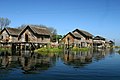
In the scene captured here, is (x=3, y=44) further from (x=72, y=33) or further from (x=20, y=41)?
(x=72, y=33)

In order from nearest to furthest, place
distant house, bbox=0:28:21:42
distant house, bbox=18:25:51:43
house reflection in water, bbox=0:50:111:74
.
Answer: house reflection in water, bbox=0:50:111:74 → distant house, bbox=18:25:51:43 → distant house, bbox=0:28:21:42

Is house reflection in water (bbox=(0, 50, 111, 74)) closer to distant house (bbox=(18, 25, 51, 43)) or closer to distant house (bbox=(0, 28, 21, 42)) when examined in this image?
distant house (bbox=(18, 25, 51, 43))

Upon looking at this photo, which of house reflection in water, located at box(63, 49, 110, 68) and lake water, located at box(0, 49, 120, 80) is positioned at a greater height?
house reflection in water, located at box(63, 49, 110, 68)

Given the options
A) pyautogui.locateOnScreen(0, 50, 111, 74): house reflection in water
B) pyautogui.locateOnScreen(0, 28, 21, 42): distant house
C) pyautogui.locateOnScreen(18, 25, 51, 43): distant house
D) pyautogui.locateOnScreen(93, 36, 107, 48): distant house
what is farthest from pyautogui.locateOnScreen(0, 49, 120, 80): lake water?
pyautogui.locateOnScreen(93, 36, 107, 48): distant house

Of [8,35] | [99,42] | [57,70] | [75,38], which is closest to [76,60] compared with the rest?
[57,70]

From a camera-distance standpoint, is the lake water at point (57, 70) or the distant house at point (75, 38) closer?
the lake water at point (57, 70)

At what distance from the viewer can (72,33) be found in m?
97.5

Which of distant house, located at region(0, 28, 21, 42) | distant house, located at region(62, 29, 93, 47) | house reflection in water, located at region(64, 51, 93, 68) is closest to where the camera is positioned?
house reflection in water, located at region(64, 51, 93, 68)

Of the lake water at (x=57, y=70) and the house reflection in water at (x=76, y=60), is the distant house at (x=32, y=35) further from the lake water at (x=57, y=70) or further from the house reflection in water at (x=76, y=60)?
the lake water at (x=57, y=70)

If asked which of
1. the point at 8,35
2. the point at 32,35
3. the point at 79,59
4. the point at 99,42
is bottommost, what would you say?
the point at 79,59

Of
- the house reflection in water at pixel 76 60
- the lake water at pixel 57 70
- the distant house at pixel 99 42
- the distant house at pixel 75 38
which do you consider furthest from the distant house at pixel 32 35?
the distant house at pixel 99 42

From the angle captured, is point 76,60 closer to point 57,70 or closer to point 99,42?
point 57,70

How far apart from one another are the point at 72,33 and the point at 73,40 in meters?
3.88

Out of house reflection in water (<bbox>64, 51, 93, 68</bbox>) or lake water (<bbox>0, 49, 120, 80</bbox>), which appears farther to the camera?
house reflection in water (<bbox>64, 51, 93, 68</bbox>)
